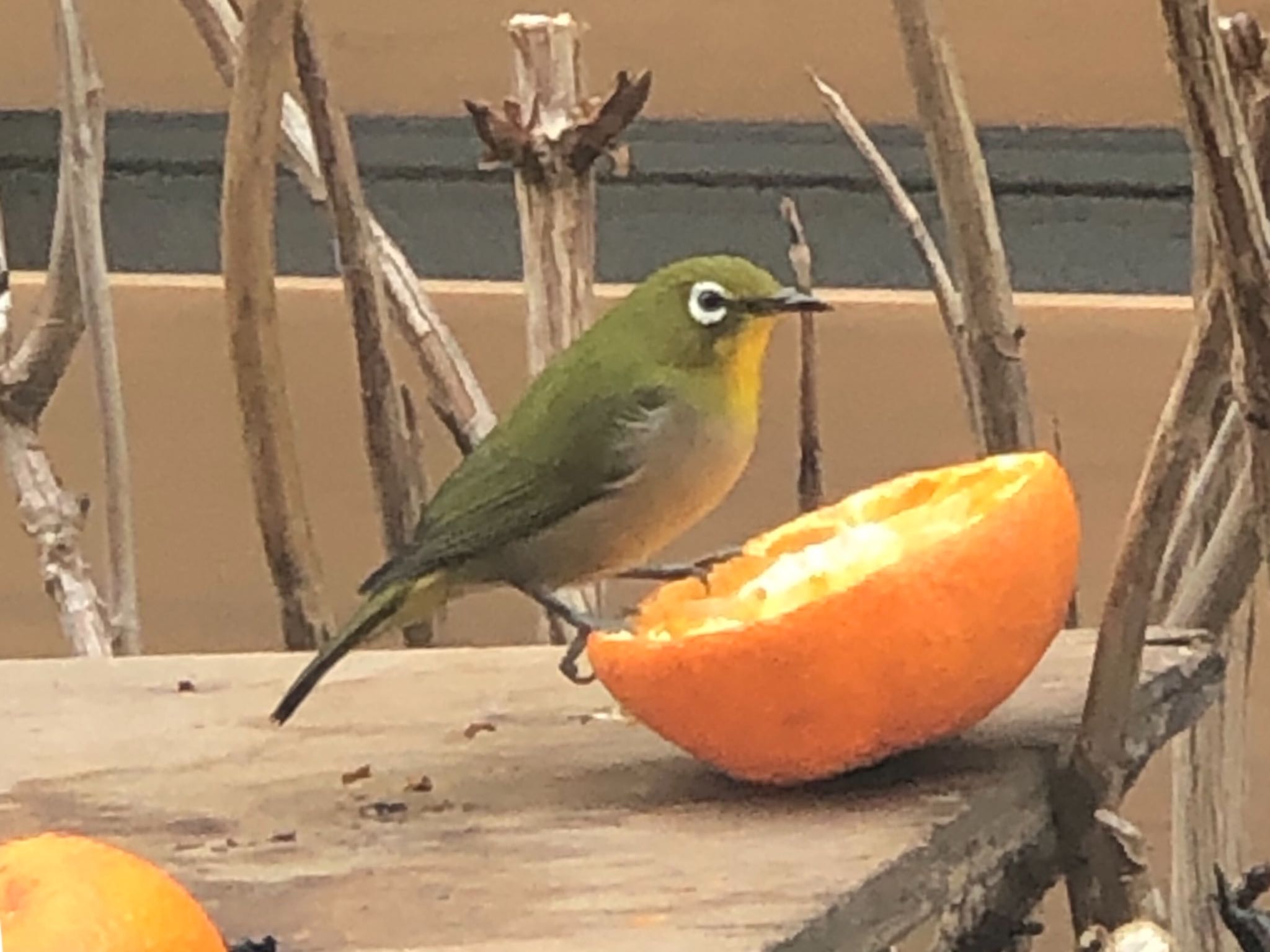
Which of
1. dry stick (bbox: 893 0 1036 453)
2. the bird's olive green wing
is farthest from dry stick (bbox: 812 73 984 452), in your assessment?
the bird's olive green wing

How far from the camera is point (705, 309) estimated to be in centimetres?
73

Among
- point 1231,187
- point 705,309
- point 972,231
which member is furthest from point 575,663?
point 1231,187

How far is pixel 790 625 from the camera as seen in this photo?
1.82 ft

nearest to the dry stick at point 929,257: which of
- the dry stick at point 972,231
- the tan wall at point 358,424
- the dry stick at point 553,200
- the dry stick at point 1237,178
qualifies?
the dry stick at point 972,231

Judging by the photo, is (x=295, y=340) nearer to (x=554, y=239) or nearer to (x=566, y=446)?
(x=554, y=239)

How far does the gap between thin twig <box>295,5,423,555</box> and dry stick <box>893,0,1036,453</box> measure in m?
0.27

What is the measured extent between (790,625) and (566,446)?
0.56 feet

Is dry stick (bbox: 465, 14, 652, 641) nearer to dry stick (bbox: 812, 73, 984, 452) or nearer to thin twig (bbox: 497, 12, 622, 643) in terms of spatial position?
thin twig (bbox: 497, 12, 622, 643)

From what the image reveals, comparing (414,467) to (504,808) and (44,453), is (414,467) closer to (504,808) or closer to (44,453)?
(44,453)

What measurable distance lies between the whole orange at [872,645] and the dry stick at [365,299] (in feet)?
0.99

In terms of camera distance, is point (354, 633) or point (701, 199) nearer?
point (354, 633)

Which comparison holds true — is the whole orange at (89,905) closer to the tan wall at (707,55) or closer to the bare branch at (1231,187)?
the bare branch at (1231,187)

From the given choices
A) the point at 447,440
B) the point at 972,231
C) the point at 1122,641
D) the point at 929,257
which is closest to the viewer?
the point at 1122,641

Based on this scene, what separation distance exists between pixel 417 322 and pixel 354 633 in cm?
34
